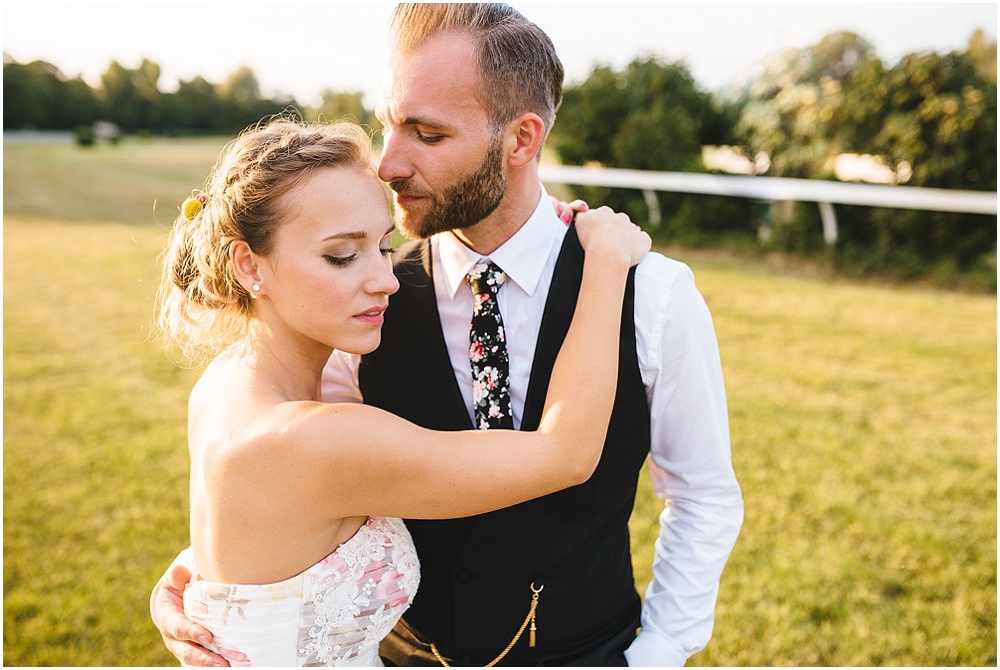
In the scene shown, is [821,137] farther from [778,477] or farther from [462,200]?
[462,200]

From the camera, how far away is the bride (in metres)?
1.61

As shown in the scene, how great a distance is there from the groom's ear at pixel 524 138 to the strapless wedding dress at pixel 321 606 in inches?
39.0

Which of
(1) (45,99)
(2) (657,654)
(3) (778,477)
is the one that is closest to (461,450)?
(2) (657,654)

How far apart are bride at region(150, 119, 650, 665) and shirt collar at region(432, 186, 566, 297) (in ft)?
0.53

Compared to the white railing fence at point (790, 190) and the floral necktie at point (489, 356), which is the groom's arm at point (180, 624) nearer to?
the floral necktie at point (489, 356)

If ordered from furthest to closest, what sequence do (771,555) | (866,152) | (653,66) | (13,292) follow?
(653,66) < (13,292) < (866,152) < (771,555)

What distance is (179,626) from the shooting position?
6.21 ft

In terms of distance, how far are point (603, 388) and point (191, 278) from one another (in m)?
1.07

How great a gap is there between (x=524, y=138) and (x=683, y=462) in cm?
96

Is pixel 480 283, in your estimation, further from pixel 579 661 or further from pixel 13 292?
pixel 13 292

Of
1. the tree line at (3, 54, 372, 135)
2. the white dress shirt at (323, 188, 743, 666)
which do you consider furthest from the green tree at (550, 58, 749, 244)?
the tree line at (3, 54, 372, 135)

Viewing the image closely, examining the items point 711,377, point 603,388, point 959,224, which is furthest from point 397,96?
point 959,224

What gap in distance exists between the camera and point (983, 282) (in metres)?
7.84

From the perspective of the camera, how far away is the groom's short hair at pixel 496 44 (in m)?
1.95
